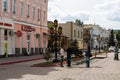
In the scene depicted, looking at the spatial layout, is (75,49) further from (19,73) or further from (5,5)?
(19,73)

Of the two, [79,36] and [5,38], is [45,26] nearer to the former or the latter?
[5,38]

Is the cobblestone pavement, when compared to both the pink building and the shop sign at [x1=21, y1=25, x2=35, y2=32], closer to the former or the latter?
the pink building

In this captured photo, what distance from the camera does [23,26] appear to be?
155ft

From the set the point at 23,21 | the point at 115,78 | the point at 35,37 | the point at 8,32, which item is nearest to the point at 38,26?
the point at 35,37

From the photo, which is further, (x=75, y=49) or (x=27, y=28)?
(x=27, y=28)

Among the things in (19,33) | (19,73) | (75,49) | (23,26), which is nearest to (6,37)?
(19,33)

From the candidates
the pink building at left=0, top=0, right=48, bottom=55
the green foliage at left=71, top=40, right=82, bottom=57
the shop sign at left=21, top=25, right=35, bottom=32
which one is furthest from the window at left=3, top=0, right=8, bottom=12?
the green foliage at left=71, top=40, right=82, bottom=57

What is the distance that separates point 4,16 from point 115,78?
986 inches

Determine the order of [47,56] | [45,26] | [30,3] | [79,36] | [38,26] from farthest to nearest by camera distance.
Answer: [79,36], [45,26], [38,26], [30,3], [47,56]

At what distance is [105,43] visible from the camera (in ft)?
431

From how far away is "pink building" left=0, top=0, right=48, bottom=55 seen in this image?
41.0 meters

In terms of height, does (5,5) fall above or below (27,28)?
above

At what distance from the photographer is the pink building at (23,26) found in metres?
41.0

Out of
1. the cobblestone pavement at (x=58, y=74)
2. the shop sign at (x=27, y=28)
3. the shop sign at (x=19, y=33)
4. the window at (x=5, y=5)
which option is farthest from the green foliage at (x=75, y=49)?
the cobblestone pavement at (x=58, y=74)
